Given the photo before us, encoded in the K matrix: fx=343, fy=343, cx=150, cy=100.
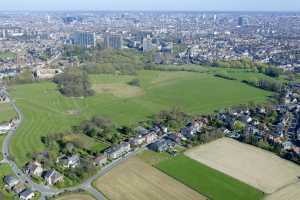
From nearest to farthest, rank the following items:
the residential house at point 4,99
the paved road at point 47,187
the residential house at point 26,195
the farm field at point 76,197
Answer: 1. the residential house at point 26,195
2. the farm field at point 76,197
3. the paved road at point 47,187
4. the residential house at point 4,99

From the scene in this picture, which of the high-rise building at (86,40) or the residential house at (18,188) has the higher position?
the high-rise building at (86,40)

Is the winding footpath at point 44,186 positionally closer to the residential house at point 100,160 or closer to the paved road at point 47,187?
the paved road at point 47,187

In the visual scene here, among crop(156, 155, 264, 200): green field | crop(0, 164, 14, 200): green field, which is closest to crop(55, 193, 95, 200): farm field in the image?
crop(0, 164, 14, 200): green field

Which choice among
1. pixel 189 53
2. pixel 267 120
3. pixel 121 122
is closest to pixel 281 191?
pixel 267 120

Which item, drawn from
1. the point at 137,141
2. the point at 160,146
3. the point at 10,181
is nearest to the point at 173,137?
the point at 160,146

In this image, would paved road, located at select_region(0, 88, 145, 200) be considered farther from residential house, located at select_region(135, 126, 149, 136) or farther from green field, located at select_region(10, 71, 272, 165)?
residential house, located at select_region(135, 126, 149, 136)

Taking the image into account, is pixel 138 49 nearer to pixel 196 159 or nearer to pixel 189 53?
pixel 189 53

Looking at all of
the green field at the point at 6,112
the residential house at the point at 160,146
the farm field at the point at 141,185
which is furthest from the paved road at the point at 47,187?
the green field at the point at 6,112
